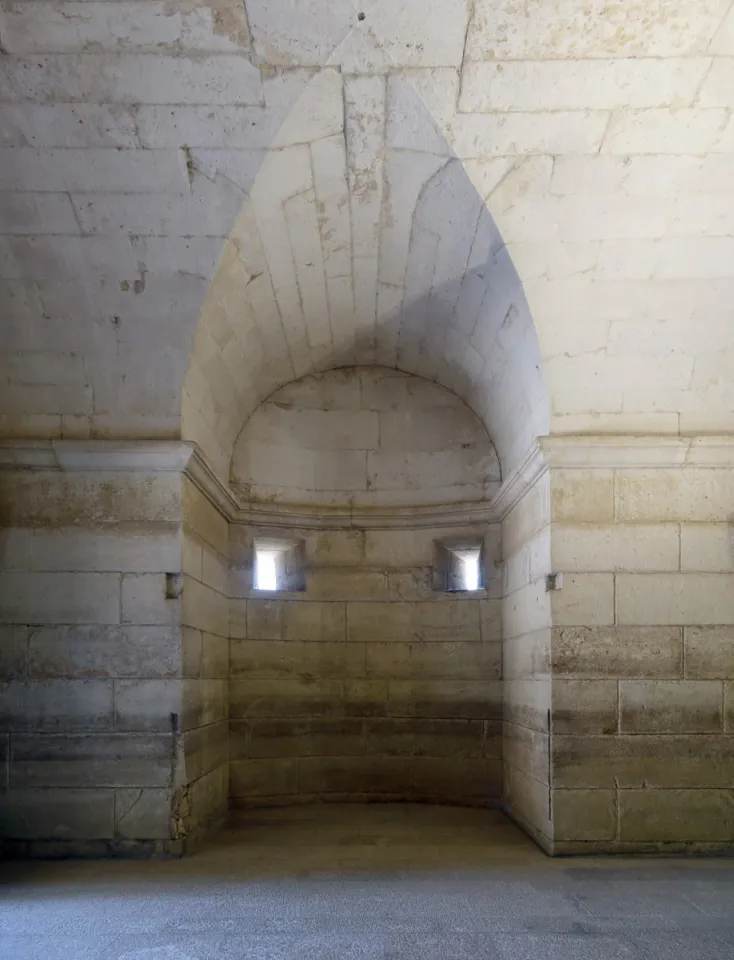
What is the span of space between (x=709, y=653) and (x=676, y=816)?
0.91 m

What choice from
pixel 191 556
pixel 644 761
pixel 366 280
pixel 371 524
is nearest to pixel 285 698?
pixel 371 524

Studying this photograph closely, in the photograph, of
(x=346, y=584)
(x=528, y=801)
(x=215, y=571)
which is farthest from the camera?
(x=346, y=584)

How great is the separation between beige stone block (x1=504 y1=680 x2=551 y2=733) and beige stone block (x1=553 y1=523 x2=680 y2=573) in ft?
2.39

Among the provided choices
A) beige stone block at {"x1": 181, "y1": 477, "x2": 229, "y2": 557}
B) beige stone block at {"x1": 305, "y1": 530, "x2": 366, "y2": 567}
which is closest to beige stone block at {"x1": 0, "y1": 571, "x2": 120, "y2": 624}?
beige stone block at {"x1": 181, "y1": 477, "x2": 229, "y2": 557}

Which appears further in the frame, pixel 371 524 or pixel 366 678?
pixel 371 524

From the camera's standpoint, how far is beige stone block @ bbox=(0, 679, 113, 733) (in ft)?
15.1

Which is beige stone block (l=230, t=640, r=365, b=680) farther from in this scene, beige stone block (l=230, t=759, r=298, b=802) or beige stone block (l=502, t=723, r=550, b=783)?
beige stone block (l=502, t=723, r=550, b=783)

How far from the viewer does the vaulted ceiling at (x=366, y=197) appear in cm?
350

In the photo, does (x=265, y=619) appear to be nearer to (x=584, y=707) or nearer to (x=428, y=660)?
→ (x=428, y=660)

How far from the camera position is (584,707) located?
4602 millimetres

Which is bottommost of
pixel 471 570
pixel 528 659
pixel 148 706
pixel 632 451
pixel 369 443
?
pixel 148 706

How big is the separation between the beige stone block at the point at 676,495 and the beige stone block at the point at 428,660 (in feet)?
6.85

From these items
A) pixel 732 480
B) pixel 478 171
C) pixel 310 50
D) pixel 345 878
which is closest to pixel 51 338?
pixel 310 50

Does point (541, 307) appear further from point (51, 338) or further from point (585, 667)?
point (51, 338)
